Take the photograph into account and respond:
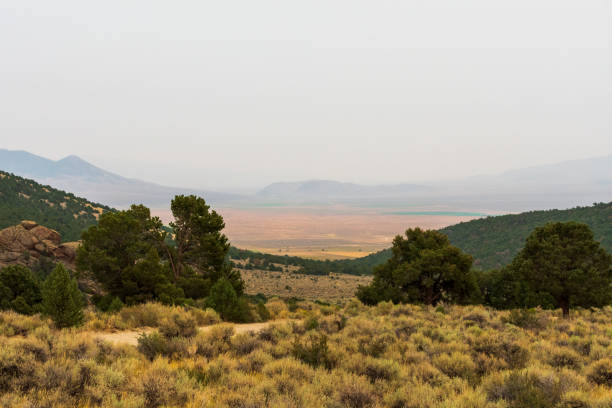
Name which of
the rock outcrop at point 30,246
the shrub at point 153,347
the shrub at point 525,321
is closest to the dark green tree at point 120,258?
the shrub at point 153,347

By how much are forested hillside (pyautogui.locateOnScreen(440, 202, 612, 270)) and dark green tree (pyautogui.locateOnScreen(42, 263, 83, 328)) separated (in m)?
96.4

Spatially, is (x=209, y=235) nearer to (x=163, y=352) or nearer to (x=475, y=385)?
(x=163, y=352)

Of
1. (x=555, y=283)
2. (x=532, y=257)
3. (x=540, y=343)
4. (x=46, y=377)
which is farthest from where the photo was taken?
(x=532, y=257)

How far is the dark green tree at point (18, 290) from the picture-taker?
20.6 metres

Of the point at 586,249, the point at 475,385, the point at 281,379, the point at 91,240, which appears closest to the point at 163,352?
the point at 281,379

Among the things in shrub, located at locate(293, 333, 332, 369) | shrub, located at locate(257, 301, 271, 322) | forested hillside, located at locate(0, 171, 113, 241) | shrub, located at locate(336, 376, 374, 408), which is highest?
forested hillside, located at locate(0, 171, 113, 241)

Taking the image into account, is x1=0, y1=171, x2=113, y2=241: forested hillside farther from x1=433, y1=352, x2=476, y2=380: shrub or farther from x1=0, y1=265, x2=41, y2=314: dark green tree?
x1=433, y1=352, x2=476, y2=380: shrub

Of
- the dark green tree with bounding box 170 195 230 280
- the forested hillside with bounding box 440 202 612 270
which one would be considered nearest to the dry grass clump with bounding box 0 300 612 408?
the dark green tree with bounding box 170 195 230 280

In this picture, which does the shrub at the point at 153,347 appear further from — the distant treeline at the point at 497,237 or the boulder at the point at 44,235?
the distant treeline at the point at 497,237

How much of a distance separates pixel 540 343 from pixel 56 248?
185 feet

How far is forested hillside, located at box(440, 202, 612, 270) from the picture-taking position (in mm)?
89562

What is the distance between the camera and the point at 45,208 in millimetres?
77750

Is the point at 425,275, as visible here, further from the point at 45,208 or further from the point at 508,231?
the point at 508,231

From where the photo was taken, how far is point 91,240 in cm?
2272
